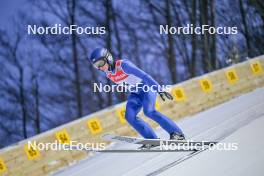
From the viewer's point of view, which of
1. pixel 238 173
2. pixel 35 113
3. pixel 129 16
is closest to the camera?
pixel 238 173

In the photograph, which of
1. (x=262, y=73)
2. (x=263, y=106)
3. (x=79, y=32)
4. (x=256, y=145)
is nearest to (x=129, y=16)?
(x=79, y=32)

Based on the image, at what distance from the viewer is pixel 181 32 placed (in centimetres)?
1986

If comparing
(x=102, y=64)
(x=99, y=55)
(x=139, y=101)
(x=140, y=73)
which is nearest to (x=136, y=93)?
(x=139, y=101)

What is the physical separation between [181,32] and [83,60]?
510 centimetres

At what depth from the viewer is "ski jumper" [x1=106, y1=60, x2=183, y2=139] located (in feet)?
21.0

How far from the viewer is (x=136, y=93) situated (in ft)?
21.8

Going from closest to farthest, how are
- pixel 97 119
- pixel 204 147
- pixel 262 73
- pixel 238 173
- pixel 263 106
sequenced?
pixel 238 173 → pixel 204 147 → pixel 263 106 → pixel 97 119 → pixel 262 73

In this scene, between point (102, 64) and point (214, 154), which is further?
point (102, 64)

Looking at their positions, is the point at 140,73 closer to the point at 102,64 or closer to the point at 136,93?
the point at 136,93

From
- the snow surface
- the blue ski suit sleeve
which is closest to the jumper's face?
the blue ski suit sleeve

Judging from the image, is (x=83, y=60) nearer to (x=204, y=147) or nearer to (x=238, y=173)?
(x=204, y=147)

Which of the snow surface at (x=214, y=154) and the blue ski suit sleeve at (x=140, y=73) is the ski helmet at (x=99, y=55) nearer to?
the blue ski suit sleeve at (x=140, y=73)

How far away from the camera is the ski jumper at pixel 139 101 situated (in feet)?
21.0

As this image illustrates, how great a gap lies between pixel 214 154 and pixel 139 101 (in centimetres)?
160
